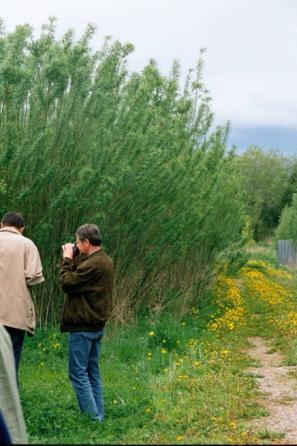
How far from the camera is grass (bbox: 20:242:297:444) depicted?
6938mm

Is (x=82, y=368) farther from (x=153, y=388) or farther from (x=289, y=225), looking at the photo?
(x=289, y=225)

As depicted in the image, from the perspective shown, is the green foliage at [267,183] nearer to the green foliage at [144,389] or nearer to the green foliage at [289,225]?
the green foliage at [289,225]

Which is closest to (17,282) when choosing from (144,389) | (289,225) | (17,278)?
(17,278)

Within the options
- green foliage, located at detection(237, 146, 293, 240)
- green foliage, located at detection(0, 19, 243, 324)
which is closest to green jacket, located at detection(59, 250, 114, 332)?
green foliage, located at detection(0, 19, 243, 324)

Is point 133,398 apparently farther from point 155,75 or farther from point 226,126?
point 226,126

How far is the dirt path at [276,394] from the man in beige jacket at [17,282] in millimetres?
2355

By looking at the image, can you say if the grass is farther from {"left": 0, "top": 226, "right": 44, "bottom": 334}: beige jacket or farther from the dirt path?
{"left": 0, "top": 226, "right": 44, "bottom": 334}: beige jacket

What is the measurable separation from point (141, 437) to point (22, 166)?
15.6ft

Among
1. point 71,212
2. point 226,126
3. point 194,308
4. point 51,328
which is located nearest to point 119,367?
point 51,328

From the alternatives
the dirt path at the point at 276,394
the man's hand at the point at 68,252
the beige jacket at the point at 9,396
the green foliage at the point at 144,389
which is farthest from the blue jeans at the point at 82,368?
the beige jacket at the point at 9,396

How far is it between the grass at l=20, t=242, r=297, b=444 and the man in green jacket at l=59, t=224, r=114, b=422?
32cm

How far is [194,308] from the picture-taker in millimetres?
17094

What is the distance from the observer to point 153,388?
28.2 feet

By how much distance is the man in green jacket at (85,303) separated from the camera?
707cm
